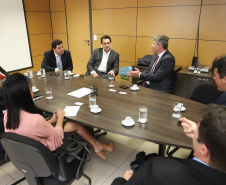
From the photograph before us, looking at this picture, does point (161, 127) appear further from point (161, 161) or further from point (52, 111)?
point (52, 111)

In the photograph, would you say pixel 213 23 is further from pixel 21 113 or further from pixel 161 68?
pixel 21 113

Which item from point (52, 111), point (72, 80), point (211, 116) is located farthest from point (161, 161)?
point (72, 80)

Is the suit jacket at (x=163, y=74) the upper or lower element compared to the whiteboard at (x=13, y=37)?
lower

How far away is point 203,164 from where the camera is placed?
79 cm

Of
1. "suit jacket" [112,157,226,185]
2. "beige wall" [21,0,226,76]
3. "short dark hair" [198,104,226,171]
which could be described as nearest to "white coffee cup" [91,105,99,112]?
"suit jacket" [112,157,226,185]

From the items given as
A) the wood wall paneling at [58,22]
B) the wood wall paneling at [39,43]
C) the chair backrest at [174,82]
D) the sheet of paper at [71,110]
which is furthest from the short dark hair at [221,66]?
the wood wall paneling at [39,43]

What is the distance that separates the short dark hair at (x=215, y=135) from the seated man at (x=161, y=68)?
7.20 ft

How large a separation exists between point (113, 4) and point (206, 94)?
364 cm

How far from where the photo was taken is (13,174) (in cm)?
215

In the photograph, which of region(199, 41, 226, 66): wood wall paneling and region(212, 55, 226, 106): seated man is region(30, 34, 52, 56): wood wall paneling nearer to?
region(199, 41, 226, 66): wood wall paneling

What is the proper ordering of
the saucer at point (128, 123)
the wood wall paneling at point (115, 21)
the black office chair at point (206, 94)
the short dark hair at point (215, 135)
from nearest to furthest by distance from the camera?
the short dark hair at point (215, 135)
the saucer at point (128, 123)
the black office chair at point (206, 94)
the wood wall paneling at point (115, 21)

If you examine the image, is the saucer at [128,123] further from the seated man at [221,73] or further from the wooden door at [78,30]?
the wooden door at [78,30]

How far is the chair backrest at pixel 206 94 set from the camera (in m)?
2.17

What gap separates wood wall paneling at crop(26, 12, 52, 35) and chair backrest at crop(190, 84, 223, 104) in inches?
207
